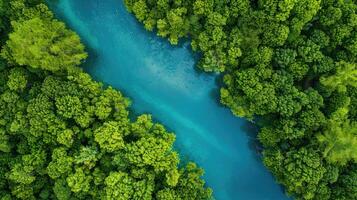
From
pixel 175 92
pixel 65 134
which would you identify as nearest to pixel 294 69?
pixel 175 92

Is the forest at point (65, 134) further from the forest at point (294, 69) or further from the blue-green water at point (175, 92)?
the forest at point (294, 69)

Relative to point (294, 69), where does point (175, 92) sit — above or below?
below

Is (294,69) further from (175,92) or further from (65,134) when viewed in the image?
(65,134)

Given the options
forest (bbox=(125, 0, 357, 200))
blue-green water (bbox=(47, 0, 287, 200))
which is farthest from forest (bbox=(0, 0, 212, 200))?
forest (bbox=(125, 0, 357, 200))

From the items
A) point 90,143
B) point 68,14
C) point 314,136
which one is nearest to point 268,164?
point 314,136

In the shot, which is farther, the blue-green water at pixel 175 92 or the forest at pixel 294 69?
the blue-green water at pixel 175 92

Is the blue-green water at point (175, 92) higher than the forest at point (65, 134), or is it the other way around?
the blue-green water at point (175, 92)

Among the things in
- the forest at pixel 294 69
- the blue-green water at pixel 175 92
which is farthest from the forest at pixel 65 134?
the forest at pixel 294 69

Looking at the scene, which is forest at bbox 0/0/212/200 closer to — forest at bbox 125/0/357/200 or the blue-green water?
A: the blue-green water
